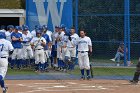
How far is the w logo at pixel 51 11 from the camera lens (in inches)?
900

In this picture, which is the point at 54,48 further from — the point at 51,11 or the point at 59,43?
the point at 51,11

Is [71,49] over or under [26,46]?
under

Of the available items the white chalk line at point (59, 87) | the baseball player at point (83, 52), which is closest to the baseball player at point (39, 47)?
the baseball player at point (83, 52)

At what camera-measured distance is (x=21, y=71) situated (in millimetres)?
20734

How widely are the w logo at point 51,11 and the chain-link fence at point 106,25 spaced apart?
2273mm

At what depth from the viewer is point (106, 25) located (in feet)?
87.0

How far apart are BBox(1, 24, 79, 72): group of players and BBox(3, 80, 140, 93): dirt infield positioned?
3.51m

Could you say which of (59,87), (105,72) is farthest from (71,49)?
(59,87)

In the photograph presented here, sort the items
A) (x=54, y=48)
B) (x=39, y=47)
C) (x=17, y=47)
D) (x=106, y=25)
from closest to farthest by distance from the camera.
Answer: (x=39, y=47)
(x=17, y=47)
(x=54, y=48)
(x=106, y=25)

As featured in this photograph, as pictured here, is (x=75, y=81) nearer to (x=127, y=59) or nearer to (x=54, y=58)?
(x=54, y=58)

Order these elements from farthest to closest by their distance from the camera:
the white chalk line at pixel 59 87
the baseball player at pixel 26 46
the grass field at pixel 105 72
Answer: the baseball player at pixel 26 46 < the grass field at pixel 105 72 < the white chalk line at pixel 59 87

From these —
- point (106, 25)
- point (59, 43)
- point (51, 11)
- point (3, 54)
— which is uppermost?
point (51, 11)

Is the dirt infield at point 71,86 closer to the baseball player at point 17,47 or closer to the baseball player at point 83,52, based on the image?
the baseball player at point 83,52

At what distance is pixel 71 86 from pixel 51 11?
8224 mm
